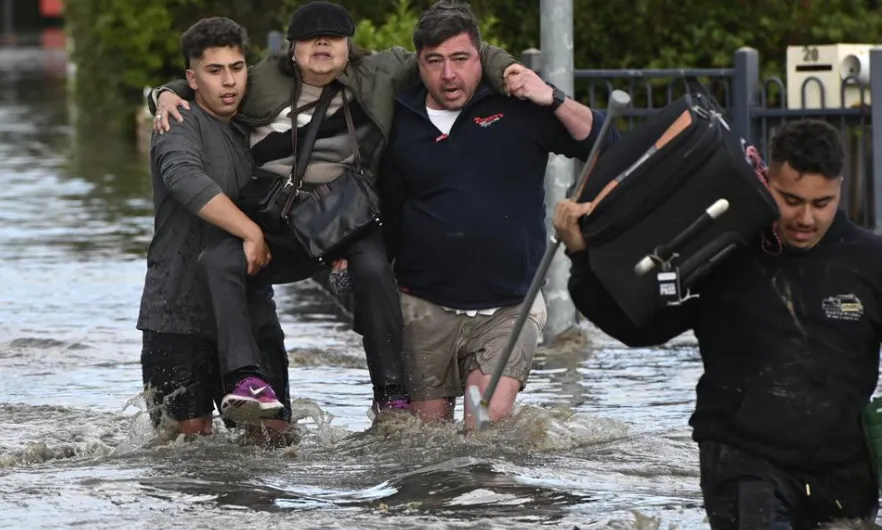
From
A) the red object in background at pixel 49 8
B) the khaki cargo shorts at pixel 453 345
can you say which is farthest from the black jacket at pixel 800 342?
the red object in background at pixel 49 8

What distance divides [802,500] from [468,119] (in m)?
2.19

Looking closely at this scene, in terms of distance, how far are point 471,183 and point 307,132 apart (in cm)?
60

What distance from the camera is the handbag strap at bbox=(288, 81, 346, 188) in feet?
21.8

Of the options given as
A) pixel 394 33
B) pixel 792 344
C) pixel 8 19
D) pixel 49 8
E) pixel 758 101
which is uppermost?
pixel 49 8

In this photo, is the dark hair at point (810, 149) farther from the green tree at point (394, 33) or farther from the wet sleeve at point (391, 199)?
the green tree at point (394, 33)

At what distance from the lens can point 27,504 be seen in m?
6.39

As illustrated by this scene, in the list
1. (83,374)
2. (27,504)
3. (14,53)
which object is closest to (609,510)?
(27,504)

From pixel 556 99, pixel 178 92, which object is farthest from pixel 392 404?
A: pixel 178 92

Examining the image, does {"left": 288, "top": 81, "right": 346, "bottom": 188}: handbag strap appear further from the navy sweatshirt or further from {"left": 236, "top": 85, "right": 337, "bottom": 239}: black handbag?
the navy sweatshirt

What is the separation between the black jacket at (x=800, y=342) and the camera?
16.2ft

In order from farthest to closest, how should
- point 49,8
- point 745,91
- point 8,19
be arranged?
point 49,8 < point 8,19 < point 745,91

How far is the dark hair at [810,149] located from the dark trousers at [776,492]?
76cm

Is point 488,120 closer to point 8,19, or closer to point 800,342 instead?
point 800,342

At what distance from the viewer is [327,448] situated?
23.8 ft
